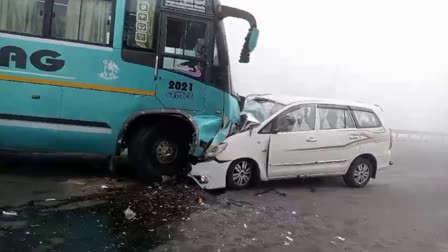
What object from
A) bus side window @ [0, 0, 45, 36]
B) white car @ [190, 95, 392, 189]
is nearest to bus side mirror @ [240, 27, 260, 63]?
white car @ [190, 95, 392, 189]

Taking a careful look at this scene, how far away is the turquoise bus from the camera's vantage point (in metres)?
6.30

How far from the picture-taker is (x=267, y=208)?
21.2ft

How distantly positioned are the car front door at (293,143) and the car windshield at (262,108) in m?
0.22

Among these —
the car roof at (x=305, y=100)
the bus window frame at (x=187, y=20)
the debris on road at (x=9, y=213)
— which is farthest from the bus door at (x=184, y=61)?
the debris on road at (x=9, y=213)

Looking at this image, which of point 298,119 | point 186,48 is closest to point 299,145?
point 298,119

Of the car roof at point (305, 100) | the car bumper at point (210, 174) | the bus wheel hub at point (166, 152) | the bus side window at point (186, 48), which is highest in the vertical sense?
the bus side window at point (186, 48)

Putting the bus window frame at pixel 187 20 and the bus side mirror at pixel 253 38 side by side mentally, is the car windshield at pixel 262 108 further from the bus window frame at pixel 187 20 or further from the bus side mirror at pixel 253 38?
the bus window frame at pixel 187 20

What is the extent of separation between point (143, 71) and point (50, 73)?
1260mm

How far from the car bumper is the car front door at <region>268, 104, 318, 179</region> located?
90cm

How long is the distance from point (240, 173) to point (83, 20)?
3.30m

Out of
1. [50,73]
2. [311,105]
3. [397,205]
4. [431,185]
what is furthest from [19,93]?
[431,185]

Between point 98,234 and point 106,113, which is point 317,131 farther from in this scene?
point 98,234

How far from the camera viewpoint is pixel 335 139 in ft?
27.3

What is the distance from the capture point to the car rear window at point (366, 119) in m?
8.76
